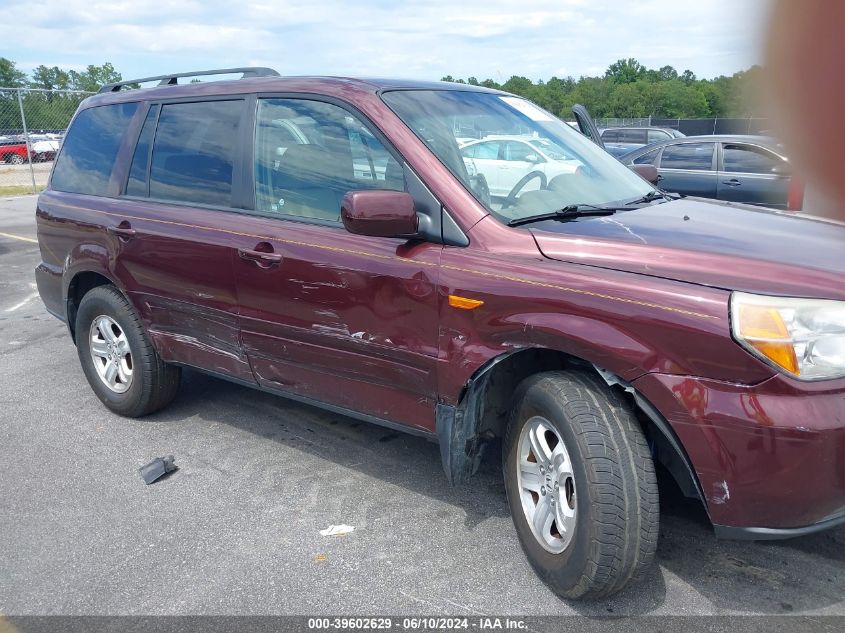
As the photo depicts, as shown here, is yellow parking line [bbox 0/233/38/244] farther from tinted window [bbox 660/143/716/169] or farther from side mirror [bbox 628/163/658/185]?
side mirror [bbox 628/163/658/185]

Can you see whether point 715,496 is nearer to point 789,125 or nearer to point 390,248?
point 390,248

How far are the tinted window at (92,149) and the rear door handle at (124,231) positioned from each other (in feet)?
1.10

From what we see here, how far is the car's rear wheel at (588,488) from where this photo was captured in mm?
2553

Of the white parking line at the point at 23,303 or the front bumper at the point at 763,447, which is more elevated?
the front bumper at the point at 763,447

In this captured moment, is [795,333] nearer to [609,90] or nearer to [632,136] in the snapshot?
[632,136]

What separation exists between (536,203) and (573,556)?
1.44 metres

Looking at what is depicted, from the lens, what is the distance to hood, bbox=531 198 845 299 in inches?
96.1

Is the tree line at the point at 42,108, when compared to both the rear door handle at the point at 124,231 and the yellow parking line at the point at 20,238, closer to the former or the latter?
the yellow parking line at the point at 20,238

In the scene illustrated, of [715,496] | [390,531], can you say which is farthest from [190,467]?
[715,496]

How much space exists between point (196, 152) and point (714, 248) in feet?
8.81

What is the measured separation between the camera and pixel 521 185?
3.32 m

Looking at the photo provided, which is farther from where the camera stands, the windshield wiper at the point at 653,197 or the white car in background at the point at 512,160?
the windshield wiper at the point at 653,197

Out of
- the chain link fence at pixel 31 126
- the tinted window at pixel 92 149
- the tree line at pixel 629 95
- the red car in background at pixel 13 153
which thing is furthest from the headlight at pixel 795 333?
the tree line at pixel 629 95

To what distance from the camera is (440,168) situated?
3.14 meters
